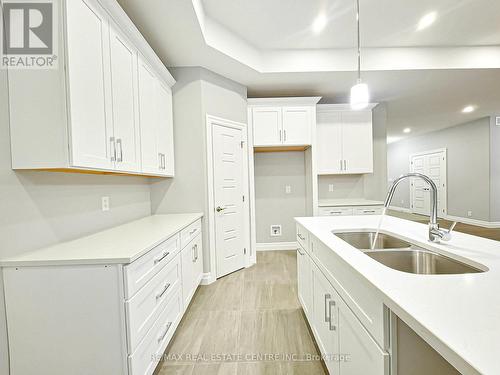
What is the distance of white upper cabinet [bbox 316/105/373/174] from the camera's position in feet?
12.2

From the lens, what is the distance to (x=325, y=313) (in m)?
1.33

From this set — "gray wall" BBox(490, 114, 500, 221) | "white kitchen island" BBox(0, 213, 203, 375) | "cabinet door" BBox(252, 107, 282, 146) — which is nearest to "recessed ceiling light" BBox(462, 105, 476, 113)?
"gray wall" BBox(490, 114, 500, 221)

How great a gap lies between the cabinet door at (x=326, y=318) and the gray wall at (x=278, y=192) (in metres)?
2.36

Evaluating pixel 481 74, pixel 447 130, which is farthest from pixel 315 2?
pixel 447 130

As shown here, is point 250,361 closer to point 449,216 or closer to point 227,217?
point 227,217

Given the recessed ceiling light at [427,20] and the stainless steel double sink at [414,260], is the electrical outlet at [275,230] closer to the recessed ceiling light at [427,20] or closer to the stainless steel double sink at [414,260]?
the stainless steel double sink at [414,260]

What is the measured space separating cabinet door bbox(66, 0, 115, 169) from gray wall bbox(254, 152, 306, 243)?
2.70m

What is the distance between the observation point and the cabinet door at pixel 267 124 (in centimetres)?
341

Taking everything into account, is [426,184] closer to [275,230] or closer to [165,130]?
[275,230]

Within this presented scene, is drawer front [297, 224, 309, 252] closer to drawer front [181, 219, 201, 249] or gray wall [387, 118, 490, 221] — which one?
drawer front [181, 219, 201, 249]

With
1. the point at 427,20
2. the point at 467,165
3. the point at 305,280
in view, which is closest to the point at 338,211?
the point at 305,280

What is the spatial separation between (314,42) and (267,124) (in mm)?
1215

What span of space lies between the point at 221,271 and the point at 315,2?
128 inches

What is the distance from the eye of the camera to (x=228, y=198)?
9.95 feet
